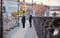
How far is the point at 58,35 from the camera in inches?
160

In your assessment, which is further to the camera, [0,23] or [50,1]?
[50,1]

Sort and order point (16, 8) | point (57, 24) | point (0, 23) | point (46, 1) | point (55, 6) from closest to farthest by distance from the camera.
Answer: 1. point (57, 24)
2. point (0, 23)
3. point (16, 8)
4. point (46, 1)
5. point (55, 6)

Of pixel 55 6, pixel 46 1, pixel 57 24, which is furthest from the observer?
pixel 55 6

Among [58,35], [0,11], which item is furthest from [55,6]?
[58,35]

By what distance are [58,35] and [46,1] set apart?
153 feet

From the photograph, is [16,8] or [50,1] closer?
[16,8]

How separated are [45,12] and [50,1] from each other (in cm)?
302

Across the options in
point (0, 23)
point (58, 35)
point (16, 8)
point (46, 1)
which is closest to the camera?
point (58, 35)

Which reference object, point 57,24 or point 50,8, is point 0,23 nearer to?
point 57,24

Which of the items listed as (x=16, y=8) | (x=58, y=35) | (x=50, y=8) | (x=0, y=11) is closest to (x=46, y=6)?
(x=50, y=8)

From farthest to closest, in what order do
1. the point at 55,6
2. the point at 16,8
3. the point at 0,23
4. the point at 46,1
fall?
the point at 55,6 < the point at 46,1 < the point at 16,8 < the point at 0,23

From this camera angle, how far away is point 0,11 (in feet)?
24.8

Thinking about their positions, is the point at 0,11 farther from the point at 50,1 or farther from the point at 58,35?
the point at 50,1

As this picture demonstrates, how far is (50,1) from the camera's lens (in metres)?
52.0
